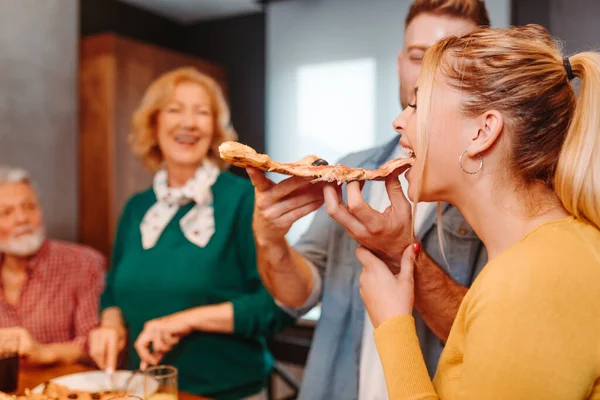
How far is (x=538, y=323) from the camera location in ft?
2.30

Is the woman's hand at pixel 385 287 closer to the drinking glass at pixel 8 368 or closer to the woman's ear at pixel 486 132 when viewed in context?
the woman's ear at pixel 486 132

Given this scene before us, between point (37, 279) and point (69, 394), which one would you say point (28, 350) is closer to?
point (37, 279)

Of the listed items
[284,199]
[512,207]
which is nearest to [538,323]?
[512,207]

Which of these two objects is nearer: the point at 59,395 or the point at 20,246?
the point at 59,395

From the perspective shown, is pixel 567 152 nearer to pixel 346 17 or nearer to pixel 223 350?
pixel 223 350

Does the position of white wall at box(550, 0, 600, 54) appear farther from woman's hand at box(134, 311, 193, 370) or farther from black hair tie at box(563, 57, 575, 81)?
woman's hand at box(134, 311, 193, 370)

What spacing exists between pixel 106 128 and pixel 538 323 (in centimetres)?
312

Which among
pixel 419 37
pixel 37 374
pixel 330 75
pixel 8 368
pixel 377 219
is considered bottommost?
pixel 37 374

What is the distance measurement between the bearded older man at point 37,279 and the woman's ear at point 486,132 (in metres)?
1.64

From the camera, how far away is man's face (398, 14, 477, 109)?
1.30 m

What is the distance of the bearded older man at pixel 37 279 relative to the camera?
2041 millimetres

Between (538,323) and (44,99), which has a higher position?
(44,99)

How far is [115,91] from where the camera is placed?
334cm

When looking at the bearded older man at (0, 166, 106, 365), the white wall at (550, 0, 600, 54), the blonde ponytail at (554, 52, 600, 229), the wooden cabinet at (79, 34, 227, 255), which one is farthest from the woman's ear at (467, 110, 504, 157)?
the wooden cabinet at (79, 34, 227, 255)
